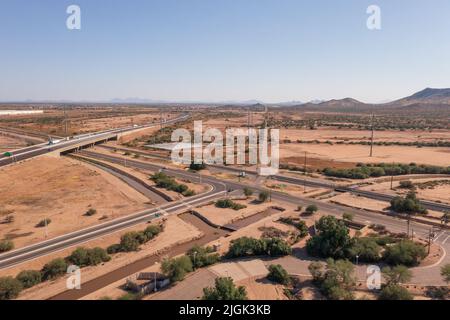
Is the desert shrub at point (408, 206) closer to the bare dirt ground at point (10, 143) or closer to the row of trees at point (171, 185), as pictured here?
the row of trees at point (171, 185)

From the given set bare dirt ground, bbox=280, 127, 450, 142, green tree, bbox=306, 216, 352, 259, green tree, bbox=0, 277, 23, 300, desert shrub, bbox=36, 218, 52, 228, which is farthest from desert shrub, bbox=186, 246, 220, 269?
bare dirt ground, bbox=280, 127, 450, 142

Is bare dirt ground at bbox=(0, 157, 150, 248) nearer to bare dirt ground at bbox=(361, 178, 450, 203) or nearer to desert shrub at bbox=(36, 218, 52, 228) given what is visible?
desert shrub at bbox=(36, 218, 52, 228)

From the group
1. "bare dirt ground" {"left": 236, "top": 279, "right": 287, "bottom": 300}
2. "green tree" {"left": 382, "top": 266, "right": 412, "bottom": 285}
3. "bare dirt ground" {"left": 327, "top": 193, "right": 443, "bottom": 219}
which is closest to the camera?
"bare dirt ground" {"left": 236, "top": 279, "right": 287, "bottom": 300}

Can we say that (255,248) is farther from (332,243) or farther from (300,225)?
(300,225)

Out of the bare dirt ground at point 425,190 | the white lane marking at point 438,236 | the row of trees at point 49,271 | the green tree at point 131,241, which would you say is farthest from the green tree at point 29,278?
the bare dirt ground at point 425,190

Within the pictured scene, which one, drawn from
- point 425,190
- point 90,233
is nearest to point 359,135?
point 425,190
